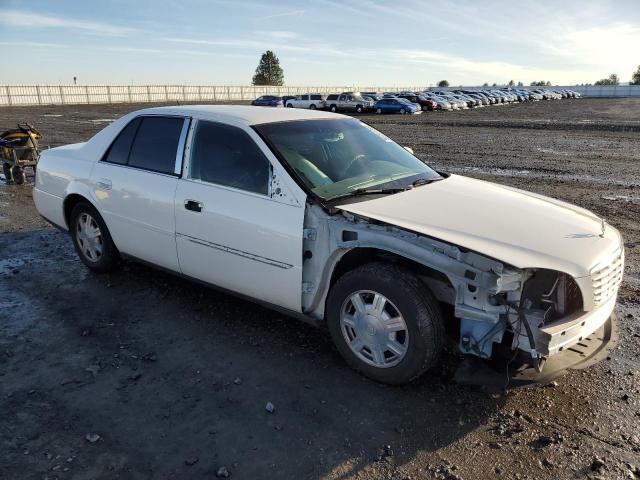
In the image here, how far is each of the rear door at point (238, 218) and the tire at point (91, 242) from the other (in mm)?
1227

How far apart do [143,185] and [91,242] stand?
124cm

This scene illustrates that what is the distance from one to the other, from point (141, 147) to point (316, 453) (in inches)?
125

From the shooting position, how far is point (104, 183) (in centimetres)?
486

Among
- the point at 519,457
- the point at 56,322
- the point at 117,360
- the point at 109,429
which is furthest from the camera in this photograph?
the point at 56,322

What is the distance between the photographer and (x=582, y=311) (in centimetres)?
301

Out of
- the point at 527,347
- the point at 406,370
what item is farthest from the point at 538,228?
the point at 406,370

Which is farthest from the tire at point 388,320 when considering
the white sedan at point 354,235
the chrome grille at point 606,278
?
the chrome grille at point 606,278

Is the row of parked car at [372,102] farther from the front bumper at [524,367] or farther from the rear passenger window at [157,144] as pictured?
the front bumper at [524,367]

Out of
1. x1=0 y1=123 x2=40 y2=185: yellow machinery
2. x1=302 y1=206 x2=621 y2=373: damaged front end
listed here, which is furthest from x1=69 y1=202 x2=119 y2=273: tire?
x1=0 y1=123 x2=40 y2=185: yellow machinery

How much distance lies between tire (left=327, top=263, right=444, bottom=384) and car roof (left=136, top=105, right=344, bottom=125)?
5.19ft

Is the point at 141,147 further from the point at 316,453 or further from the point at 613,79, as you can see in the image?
the point at 613,79

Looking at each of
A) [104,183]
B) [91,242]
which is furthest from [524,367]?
[91,242]

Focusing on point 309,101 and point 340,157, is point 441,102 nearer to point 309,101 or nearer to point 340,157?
point 309,101

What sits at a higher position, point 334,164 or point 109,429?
point 334,164
